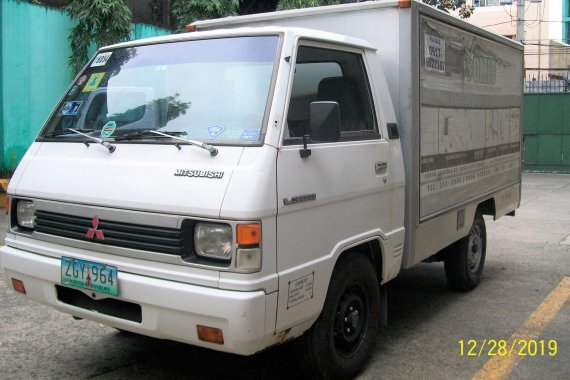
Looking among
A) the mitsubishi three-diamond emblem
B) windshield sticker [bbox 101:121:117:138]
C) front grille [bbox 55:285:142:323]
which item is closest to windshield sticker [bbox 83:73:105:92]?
windshield sticker [bbox 101:121:117:138]

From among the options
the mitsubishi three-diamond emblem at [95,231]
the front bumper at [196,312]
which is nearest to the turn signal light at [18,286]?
the front bumper at [196,312]

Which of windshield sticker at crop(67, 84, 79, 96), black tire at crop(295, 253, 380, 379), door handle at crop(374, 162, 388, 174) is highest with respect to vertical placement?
windshield sticker at crop(67, 84, 79, 96)

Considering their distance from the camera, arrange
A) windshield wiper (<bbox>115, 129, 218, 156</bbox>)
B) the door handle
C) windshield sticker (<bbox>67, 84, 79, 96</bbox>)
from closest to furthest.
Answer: windshield wiper (<bbox>115, 129, 218, 156</bbox>), the door handle, windshield sticker (<bbox>67, 84, 79, 96</bbox>)

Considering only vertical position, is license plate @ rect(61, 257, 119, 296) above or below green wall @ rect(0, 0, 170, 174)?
below

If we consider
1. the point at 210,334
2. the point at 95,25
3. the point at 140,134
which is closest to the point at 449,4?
the point at 95,25

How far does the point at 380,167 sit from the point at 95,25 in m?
7.33

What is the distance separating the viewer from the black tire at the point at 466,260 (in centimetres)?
571

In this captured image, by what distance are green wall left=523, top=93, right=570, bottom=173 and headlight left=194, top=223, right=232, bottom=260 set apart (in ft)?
53.5

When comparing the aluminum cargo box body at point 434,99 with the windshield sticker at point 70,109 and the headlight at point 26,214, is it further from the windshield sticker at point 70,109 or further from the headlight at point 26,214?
the headlight at point 26,214

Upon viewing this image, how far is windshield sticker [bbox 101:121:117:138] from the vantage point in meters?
3.61

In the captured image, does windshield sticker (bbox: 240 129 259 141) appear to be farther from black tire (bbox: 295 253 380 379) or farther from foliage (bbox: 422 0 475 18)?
foliage (bbox: 422 0 475 18)

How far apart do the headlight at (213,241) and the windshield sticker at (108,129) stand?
1041mm

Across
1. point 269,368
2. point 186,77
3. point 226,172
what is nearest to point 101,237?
point 226,172
